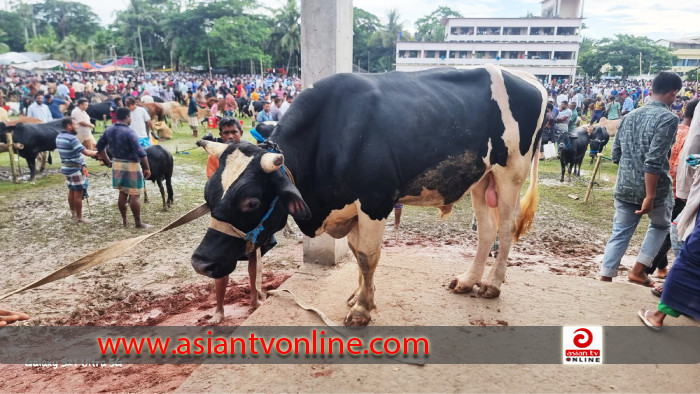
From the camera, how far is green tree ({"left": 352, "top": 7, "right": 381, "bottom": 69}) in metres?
62.1

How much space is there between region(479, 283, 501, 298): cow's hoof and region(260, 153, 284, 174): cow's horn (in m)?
2.23

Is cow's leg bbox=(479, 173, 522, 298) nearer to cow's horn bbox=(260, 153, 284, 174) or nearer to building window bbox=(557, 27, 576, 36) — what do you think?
cow's horn bbox=(260, 153, 284, 174)

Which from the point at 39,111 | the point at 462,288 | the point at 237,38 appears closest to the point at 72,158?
the point at 462,288

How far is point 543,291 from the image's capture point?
400cm

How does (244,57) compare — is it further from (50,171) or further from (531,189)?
(531,189)

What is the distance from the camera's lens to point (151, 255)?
19.5 feet

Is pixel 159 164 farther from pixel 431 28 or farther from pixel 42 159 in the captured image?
pixel 431 28

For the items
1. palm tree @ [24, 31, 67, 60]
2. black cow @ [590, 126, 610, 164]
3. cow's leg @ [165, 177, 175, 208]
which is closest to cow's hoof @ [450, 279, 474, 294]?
cow's leg @ [165, 177, 175, 208]

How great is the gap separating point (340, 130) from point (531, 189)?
2164 mm

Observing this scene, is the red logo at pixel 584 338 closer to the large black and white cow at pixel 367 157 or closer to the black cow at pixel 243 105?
the large black and white cow at pixel 367 157

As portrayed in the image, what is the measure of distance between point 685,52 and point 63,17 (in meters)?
99.0

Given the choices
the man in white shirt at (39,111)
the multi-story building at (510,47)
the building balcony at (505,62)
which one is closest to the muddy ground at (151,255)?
the man in white shirt at (39,111)

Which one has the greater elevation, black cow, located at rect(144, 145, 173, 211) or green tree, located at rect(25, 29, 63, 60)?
green tree, located at rect(25, 29, 63, 60)

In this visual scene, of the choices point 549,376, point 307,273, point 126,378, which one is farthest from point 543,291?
point 126,378
